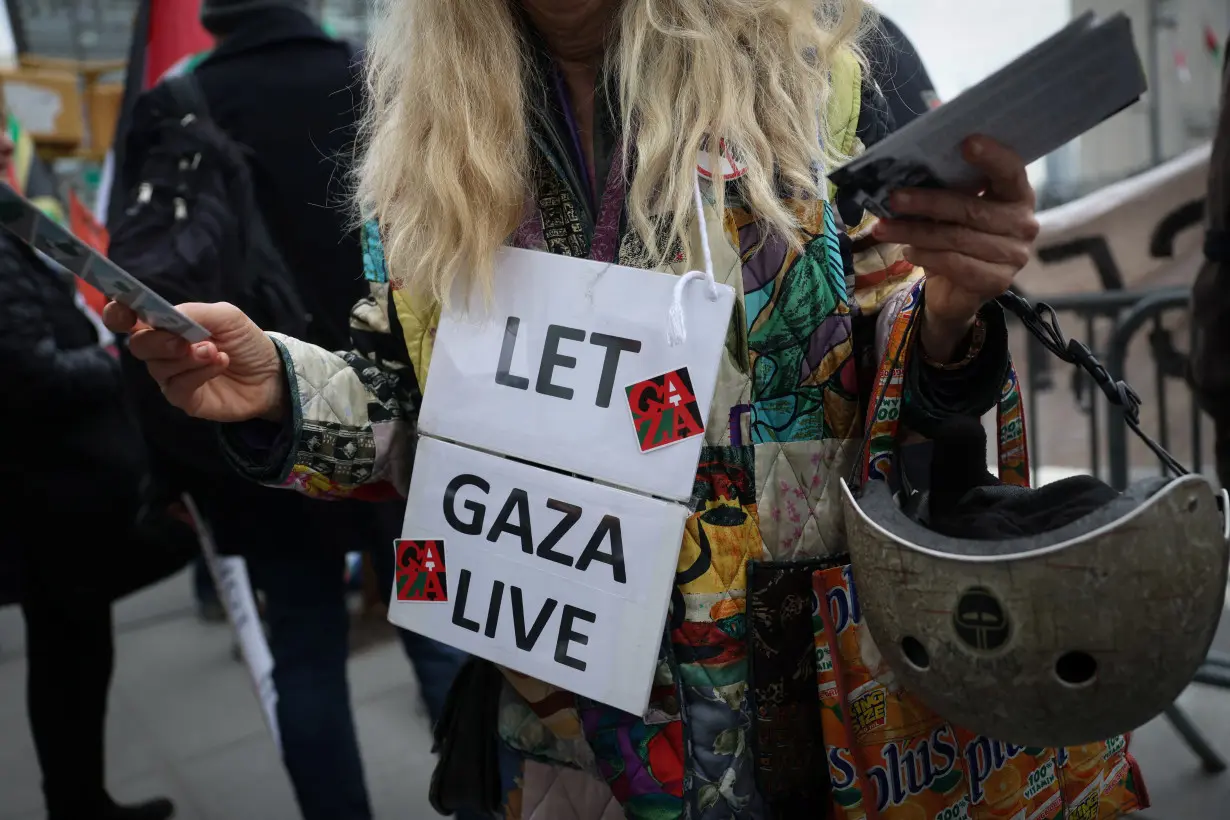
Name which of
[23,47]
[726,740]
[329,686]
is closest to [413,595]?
[726,740]

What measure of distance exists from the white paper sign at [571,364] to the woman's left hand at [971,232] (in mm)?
219

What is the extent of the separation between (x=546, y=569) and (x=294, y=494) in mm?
1278

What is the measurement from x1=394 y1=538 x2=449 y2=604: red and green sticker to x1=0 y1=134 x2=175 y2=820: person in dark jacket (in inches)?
65.8

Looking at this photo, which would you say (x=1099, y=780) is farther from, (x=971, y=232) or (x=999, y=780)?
(x=971, y=232)

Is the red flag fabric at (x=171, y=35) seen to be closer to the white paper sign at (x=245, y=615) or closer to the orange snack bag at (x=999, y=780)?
the white paper sign at (x=245, y=615)

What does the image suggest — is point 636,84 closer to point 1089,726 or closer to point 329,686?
point 1089,726

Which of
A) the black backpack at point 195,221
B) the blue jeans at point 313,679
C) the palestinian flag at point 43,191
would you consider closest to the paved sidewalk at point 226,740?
the blue jeans at point 313,679

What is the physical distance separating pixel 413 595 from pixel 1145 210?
3.63 metres

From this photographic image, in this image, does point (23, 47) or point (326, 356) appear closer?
point (326, 356)

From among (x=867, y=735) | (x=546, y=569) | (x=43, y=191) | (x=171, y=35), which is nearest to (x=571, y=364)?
(x=546, y=569)

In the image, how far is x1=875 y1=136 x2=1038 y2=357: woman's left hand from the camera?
980 millimetres

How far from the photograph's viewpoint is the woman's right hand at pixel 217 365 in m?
1.23

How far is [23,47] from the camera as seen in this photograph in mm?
8312

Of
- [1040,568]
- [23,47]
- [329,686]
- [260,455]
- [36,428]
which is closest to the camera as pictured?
[1040,568]
